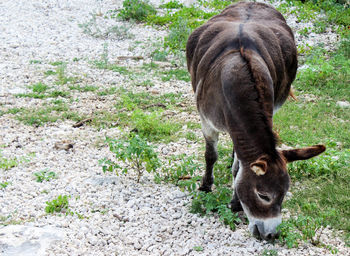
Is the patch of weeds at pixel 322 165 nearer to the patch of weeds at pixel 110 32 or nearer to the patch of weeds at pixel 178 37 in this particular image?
the patch of weeds at pixel 178 37

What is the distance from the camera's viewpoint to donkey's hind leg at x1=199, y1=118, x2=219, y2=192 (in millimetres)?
4984

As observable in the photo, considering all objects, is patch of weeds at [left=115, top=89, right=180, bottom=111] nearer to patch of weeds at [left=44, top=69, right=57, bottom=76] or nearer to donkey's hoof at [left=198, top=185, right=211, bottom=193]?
patch of weeds at [left=44, top=69, right=57, bottom=76]

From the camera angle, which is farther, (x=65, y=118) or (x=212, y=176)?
(x=65, y=118)

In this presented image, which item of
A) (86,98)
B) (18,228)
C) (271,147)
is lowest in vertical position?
(86,98)

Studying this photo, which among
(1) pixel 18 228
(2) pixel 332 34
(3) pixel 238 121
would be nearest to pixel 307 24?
(2) pixel 332 34

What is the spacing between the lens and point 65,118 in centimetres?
741

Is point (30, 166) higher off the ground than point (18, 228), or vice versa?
point (18, 228)

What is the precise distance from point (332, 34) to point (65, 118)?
26.8 feet

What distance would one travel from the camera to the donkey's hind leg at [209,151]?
4.98 metres

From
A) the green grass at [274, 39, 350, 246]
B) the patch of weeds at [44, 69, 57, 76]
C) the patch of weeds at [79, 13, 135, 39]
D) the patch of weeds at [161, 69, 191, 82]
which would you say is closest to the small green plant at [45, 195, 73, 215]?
the green grass at [274, 39, 350, 246]

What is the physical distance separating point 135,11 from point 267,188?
37.0ft

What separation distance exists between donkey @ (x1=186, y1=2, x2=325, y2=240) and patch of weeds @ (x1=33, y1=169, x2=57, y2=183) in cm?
212

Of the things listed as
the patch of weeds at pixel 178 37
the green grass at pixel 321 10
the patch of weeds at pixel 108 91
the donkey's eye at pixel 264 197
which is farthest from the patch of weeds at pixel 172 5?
the donkey's eye at pixel 264 197

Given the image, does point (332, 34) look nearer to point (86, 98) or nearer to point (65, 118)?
point (86, 98)
